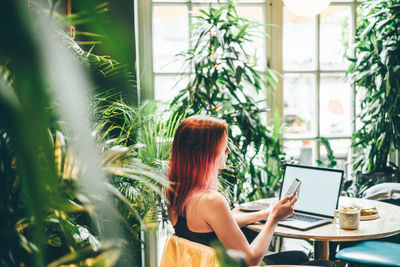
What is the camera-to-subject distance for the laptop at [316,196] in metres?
2.03

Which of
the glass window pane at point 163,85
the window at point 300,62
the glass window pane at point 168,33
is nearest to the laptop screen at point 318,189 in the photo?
the window at point 300,62

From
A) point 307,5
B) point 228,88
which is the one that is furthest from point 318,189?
point 307,5

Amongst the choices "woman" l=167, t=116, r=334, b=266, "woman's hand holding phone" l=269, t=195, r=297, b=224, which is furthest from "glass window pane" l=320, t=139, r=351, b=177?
"woman" l=167, t=116, r=334, b=266

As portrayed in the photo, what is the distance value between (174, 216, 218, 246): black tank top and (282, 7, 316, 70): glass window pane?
210cm

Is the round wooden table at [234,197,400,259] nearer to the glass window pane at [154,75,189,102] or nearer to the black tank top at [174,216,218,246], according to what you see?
the black tank top at [174,216,218,246]

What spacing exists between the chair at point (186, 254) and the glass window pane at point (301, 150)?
199 centimetres

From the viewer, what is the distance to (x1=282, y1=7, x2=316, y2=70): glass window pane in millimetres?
3344

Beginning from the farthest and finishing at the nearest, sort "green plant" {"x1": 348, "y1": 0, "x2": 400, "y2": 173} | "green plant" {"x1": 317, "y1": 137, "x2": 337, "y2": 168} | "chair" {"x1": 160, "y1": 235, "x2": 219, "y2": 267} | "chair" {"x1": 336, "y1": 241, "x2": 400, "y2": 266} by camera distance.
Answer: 1. "green plant" {"x1": 317, "y1": 137, "x2": 337, "y2": 168}
2. "green plant" {"x1": 348, "y1": 0, "x2": 400, "y2": 173}
3. "chair" {"x1": 336, "y1": 241, "x2": 400, "y2": 266}
4. "chair" {"x1": 160, "y1": 235, "x2": 219, "y2": 267}

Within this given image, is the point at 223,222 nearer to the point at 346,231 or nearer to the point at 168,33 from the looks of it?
the point at 346,231

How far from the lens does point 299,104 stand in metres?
3.42

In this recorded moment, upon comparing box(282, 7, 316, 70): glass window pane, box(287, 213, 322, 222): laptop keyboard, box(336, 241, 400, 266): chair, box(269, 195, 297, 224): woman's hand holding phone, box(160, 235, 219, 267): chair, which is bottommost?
box(336, 241, 400, 266): chair

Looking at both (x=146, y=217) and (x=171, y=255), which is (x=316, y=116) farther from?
(x=171, y=255)

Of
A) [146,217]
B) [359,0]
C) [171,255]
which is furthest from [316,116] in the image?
[171,255]

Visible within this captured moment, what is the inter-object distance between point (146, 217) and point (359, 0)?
8.06 feet
